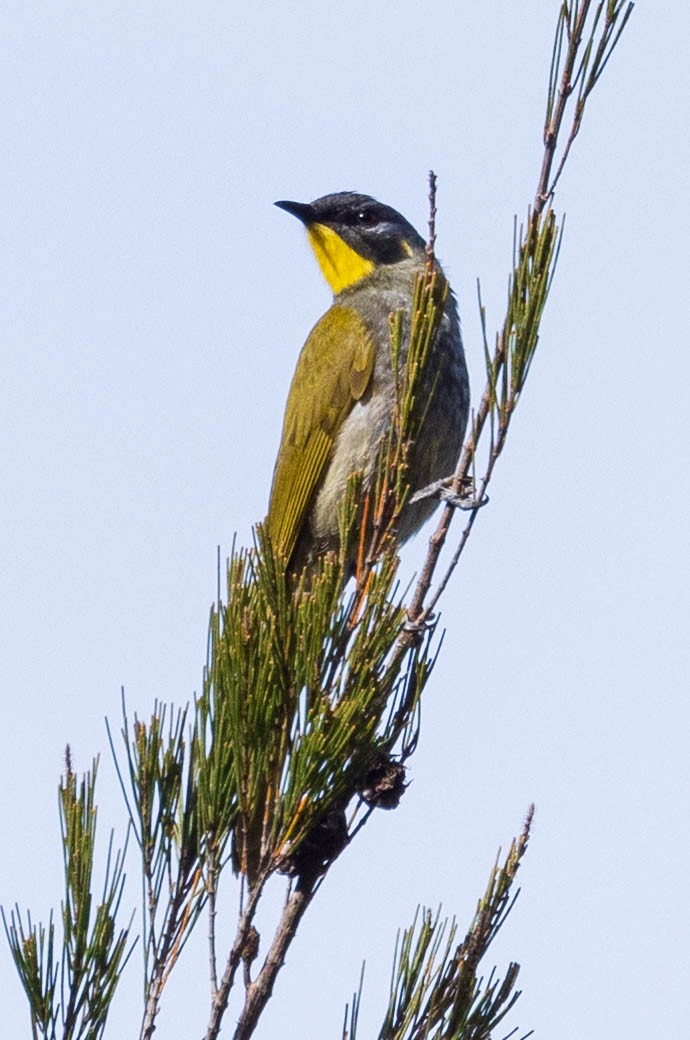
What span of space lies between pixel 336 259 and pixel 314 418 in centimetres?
144

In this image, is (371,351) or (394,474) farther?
(371,351)

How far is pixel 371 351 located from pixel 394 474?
2647 mm

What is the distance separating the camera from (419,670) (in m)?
3.02

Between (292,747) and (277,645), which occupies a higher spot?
(277,645)

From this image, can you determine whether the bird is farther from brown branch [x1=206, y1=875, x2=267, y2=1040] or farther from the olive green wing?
brown branch [x1=206, y1=875, x2=267, y2=1040]

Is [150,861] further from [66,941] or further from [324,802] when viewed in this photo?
[324,802]

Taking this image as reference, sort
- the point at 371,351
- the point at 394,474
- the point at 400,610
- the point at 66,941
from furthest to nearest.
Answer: the point at 371,351 < the point at 394,474 < the point at 400,610 < the point at 66,941

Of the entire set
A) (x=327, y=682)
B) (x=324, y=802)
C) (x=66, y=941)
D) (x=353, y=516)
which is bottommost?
(x=66, y=941)

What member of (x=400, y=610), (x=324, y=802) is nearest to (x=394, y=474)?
(x=400, y=610)

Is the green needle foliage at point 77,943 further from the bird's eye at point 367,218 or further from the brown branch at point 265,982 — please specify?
the bird's eye at point 367,218

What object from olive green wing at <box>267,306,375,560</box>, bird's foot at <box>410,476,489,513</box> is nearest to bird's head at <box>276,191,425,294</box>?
olive green wing at <box>267,306,375,560</box>

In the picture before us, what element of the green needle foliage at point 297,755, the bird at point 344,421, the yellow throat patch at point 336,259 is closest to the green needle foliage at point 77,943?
the green needle foliage at point 297,755

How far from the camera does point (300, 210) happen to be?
6.82 metres

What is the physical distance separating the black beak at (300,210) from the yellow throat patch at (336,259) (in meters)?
0.05
